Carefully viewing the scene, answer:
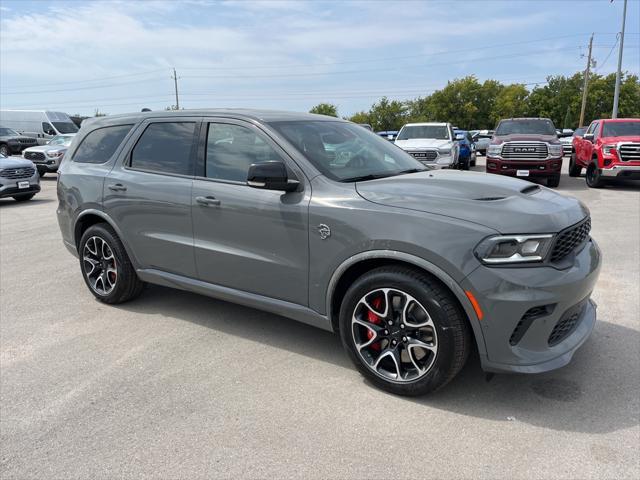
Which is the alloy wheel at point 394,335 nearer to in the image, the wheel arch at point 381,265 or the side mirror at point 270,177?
the wheel arch at point 381,265

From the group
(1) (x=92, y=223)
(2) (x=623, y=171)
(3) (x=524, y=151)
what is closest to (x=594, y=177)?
(2) (x=623, y=171)

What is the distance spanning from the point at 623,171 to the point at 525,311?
1253 cm

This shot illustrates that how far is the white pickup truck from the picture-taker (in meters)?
14.1

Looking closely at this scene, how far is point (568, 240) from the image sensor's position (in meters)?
3.15

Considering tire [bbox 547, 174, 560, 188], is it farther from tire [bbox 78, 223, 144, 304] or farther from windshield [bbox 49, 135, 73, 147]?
windshield [bbox 49, 135, 73, 147]

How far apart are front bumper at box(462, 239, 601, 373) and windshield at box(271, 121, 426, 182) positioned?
4.23ft

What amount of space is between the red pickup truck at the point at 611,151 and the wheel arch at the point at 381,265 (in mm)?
12373

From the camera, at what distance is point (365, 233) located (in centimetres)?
326

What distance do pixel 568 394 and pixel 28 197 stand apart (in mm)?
13976

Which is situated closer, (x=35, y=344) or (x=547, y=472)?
(x=547, y=472)

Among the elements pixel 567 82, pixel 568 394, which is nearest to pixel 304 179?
pixel 568 394

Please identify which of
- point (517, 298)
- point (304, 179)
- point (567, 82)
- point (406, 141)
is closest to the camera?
point (517, 298)

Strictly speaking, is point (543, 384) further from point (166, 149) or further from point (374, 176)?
point (166, 149)

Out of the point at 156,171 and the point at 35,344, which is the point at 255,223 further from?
the point at 35,344
